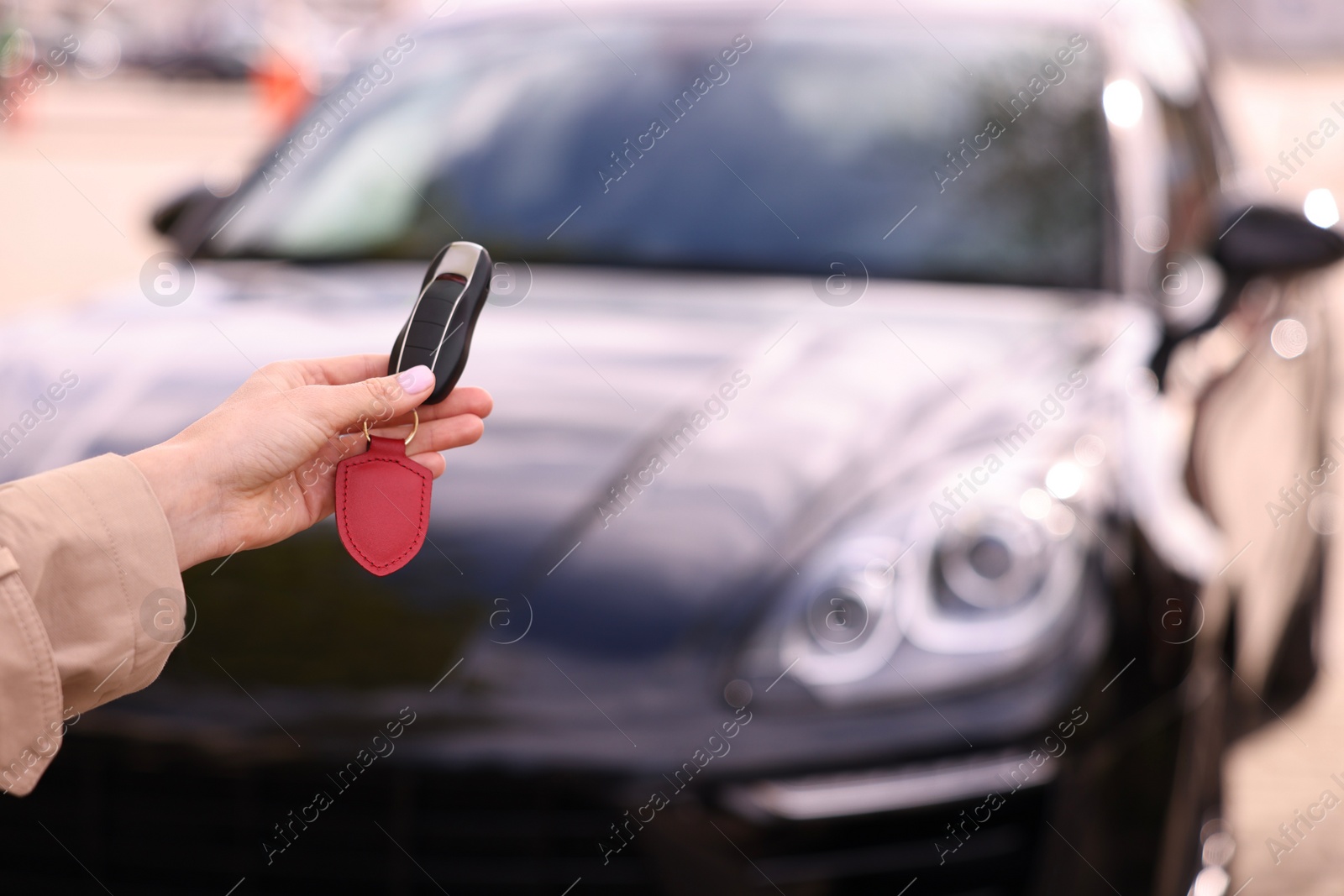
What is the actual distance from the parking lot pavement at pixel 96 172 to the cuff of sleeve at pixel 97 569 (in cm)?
224

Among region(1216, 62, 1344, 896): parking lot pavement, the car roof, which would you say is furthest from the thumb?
the car roof

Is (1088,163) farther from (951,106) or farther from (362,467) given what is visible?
(362,467)

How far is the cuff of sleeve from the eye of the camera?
101cm

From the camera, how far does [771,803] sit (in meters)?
1.86

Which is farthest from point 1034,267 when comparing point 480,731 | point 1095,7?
point 480,731

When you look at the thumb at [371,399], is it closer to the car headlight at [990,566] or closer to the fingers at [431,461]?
the fingers at [431,461]

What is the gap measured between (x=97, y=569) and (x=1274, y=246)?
7.89 ft

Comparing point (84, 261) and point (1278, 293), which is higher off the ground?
point (84, 261)

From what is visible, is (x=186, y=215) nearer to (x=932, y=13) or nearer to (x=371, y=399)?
(x=932, y=13)

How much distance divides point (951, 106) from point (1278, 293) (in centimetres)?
94

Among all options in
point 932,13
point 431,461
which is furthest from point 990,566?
point 932,13

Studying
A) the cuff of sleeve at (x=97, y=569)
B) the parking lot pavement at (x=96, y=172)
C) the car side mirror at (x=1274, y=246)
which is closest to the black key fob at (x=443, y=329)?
the cuff of sleeve at (x=97, y=569)

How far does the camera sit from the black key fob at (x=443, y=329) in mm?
1218

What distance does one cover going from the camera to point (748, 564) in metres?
2.00
